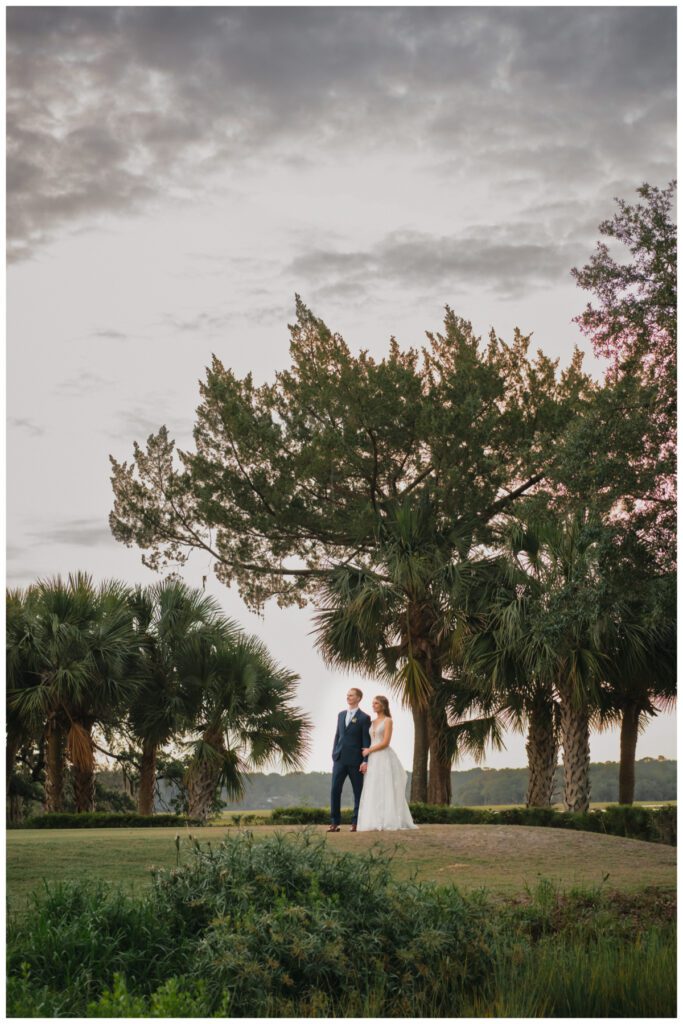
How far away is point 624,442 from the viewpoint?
1109 centimetres

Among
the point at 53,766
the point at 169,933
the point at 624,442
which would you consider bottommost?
the point at 53,766

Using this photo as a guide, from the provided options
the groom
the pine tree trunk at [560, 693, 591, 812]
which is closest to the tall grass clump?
the groom

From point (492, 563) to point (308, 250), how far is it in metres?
6.77

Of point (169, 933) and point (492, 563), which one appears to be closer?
point (169, 933)

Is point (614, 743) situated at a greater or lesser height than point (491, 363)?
lesser

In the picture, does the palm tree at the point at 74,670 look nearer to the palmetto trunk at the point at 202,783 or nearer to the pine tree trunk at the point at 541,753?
the palmetto trunk at the point at 202,783

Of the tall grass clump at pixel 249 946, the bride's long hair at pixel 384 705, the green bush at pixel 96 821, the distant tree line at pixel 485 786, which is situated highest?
the bride's long hair at pixel 384 705

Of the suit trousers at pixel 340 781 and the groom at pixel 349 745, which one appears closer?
the groom at pixel 349 745

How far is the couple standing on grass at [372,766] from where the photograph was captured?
12.0m

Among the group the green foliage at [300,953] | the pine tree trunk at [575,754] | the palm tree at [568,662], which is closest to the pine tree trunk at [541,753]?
the palm tree at [568,662]

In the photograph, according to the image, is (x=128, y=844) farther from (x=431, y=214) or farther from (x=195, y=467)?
(x=195, y=467)

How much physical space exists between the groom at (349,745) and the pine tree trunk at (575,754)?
5928mm

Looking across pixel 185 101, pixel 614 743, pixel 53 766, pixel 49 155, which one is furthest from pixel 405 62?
pixel 614 743

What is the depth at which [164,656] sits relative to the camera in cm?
1933
